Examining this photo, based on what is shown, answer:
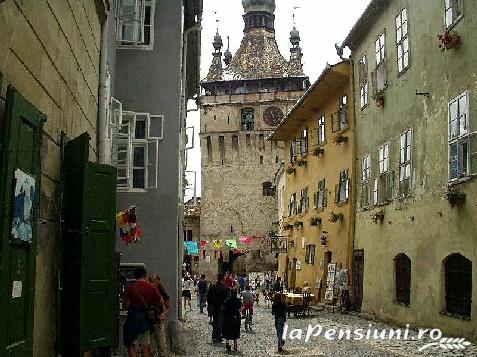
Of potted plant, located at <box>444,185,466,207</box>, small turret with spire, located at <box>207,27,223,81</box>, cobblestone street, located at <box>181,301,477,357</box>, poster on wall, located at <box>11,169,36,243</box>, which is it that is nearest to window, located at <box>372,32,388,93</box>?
potted plant, located at <box>444,185,466,207</box>

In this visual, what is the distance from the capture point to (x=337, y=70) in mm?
23234

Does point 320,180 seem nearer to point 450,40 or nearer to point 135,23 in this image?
point 450,40

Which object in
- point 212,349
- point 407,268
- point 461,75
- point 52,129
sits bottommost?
point 212,349

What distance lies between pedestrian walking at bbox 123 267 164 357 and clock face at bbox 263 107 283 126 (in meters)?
53.2

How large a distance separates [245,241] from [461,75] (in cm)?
4217

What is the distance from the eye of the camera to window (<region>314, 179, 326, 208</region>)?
86.4 feet

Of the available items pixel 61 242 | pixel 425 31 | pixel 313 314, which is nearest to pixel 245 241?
pixel 313 314

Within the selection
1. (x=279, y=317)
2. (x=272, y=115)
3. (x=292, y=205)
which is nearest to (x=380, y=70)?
(x=279, y=317)

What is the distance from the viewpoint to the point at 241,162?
61656 mm

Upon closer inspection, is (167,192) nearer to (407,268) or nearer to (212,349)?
(212,349)

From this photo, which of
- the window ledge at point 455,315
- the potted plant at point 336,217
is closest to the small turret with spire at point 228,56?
the potted plant at point 336,217

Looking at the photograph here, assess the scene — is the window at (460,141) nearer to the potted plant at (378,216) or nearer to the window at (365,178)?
the potted plant at (378,216)

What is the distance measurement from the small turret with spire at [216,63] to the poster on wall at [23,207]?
6050 centimetres

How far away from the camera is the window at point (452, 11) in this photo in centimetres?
1388
